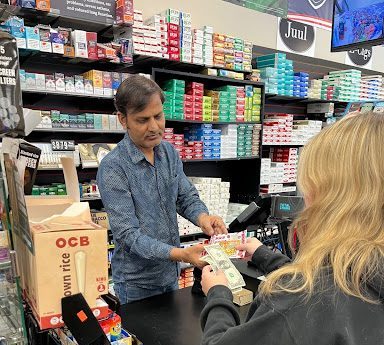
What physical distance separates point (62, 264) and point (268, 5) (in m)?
5.29

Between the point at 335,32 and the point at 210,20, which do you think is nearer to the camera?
the point at 335,32

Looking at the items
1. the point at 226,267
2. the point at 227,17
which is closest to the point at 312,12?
the point at 227,17

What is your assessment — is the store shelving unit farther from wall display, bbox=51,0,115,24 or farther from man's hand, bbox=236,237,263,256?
man's hand, bbox=236,237,263,256

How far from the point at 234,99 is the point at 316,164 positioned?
3697 mm

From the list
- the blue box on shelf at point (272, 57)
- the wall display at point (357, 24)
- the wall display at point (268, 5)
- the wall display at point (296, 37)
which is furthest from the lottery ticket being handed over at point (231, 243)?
the wall display at point (296, 37)

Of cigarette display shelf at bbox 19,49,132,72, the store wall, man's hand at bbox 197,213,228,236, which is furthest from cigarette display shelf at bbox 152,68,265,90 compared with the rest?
Answer: man's hand at bbox 197,213,228,236

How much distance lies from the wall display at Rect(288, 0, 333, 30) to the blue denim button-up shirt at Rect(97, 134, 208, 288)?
4.57 m

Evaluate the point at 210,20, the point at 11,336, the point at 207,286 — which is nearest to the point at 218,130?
the point at 210,20

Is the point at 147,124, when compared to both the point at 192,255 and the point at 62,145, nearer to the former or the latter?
the point at 192,255

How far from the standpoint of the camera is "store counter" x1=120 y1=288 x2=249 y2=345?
1367 millimetres

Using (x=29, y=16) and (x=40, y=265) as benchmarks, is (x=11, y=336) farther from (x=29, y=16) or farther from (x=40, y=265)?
(x=29, y=16)

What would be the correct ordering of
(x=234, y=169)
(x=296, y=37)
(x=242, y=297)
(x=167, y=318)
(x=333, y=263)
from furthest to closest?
(x=296, y=37), (x=234, y=169), (x=242, y=297), (x=167, y=318), (x=333, y=263)

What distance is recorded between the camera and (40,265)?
0.85 meters

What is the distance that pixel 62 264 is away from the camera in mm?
871
